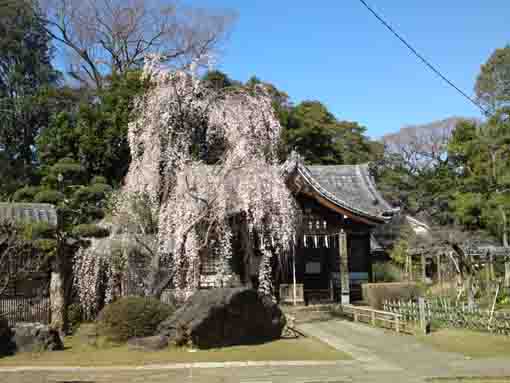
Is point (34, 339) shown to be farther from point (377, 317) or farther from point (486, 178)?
point (486, 178)

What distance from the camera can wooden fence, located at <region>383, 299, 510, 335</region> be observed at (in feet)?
45.4

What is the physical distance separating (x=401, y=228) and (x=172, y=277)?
61.6 ft

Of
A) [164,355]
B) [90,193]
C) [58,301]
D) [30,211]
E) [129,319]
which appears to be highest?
[90,193]

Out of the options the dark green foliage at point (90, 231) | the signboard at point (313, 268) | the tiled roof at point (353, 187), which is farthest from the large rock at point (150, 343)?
the signboard at point (313, 268)

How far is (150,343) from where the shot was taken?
41.1ft

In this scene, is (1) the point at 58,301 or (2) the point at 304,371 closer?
(2) the point at 304,371

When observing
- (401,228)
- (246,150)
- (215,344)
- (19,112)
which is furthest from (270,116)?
(19,112)

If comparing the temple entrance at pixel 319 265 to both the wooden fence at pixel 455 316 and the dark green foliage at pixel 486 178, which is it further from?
the dark green foliage at pixel 486 178

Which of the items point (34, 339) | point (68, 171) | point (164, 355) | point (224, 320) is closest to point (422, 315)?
point (224, 320)

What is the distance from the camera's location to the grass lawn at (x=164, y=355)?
1136cm

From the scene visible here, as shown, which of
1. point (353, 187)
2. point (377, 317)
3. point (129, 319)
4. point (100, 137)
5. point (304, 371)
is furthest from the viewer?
point (100, 137)

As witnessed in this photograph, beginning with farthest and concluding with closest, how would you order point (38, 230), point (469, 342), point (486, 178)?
1. point (486, 178)
2. point (38, 230)
3. point (469, 342)

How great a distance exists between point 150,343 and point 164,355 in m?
0.81

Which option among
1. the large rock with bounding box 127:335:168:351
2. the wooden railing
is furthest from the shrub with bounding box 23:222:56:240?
the wooden railing
